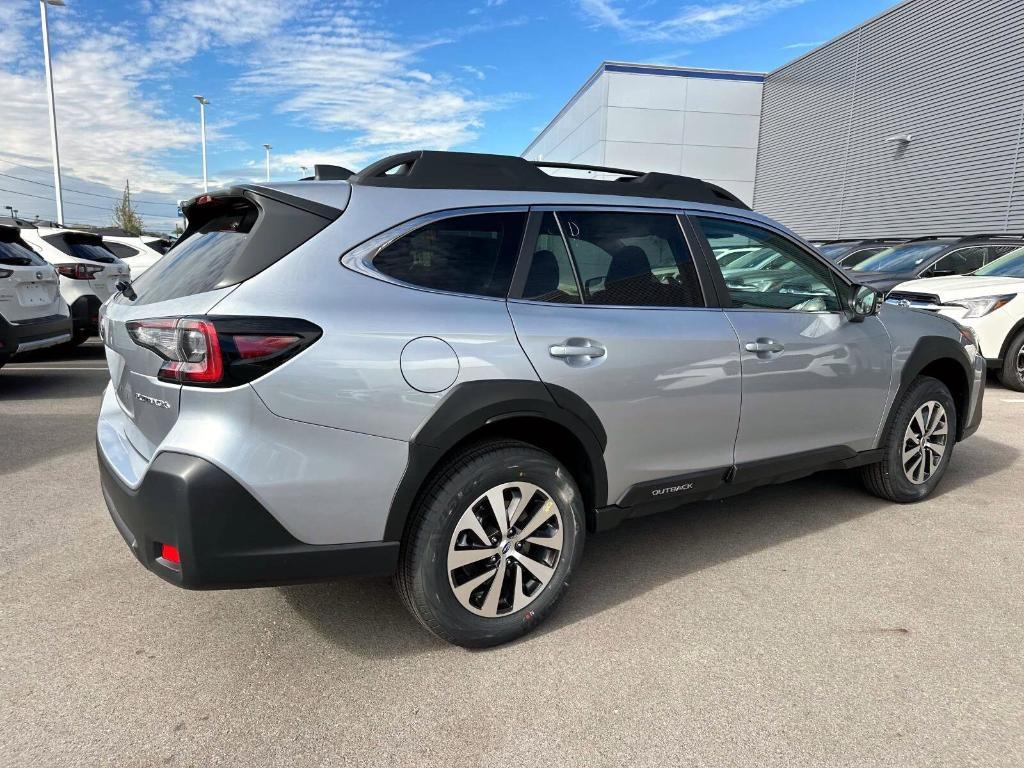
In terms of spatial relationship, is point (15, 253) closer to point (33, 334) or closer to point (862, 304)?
point (33, 334)

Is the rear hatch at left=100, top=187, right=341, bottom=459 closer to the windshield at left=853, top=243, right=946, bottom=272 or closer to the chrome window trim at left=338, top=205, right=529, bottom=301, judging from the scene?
the chrome window trim at left=338, top=205, right=529, bottom=301

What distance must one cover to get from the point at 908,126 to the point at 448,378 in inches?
863

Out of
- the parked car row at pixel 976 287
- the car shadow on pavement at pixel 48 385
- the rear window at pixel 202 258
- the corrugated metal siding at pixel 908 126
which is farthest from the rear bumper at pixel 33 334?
the corrugated metal siding at pixel 908 126

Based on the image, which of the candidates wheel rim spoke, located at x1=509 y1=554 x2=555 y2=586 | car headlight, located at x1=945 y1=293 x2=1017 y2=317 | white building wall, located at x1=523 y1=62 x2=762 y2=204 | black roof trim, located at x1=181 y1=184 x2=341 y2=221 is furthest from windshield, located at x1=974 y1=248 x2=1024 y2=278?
white building wall, located at x1=523 y1=62 x2=762 y2=204

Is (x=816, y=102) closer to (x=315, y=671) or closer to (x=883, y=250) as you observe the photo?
(x=883, y=250)

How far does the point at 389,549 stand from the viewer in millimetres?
2361

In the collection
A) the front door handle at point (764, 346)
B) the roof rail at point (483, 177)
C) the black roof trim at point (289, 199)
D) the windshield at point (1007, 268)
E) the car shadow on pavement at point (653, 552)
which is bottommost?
the car shadow on pavement at point (653, 552)

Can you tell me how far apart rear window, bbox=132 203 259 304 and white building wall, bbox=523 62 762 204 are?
2503 cm

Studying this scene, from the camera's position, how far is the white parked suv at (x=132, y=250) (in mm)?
10734

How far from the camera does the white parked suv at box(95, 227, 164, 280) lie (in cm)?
1073

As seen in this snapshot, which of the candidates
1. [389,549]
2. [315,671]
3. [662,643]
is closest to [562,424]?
[389,549]

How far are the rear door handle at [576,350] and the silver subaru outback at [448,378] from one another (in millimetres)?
10

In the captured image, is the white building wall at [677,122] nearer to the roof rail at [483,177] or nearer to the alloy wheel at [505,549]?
the roof rail at [483,177]

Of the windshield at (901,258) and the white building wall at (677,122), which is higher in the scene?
the white building wall at (677,122)
